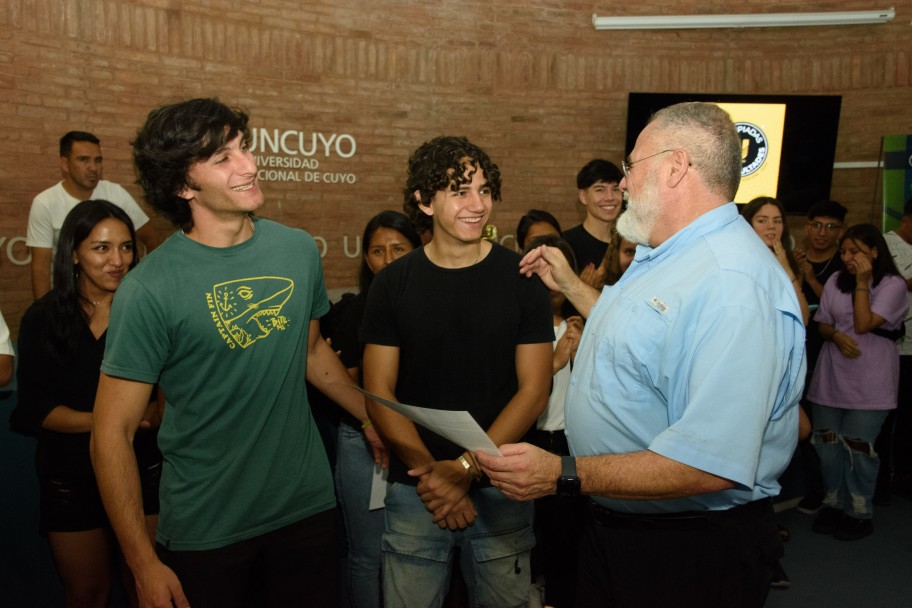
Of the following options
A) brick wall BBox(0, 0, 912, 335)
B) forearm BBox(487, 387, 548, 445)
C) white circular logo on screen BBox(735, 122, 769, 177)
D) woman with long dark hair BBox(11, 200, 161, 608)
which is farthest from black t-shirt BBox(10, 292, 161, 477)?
white circular logo on screen BBox(735, 122, 769, 177)

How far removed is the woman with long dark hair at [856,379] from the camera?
4.55 metres

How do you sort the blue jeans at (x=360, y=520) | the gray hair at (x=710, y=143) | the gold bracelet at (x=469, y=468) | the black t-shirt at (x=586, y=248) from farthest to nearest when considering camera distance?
1. the black t-shirt at (x=586, y=248)
2. the blue jeans at (x=360, y=520)
3. the gold bracelet at (x=469, y=468)
4. the gray hair at (x=710, y=143)

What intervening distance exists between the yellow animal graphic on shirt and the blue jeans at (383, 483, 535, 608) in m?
0.76

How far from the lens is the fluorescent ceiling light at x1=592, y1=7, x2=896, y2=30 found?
767 cm

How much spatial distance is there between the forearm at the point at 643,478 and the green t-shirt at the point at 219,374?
2.98ft

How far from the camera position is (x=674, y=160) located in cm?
184

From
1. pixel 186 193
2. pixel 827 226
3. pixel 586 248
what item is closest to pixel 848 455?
pixel 827 226

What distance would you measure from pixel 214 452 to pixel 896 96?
27.1 feet

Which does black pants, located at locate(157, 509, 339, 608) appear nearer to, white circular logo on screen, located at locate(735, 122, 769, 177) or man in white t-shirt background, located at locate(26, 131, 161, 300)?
man in white t-shirt background, located at locate(26, 131, 161, 300)

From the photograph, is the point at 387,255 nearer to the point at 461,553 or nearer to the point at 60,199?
the point at 461,553

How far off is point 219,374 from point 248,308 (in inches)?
7.7

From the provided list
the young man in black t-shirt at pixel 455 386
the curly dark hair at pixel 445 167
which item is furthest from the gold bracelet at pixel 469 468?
the curly dark hair at pixel 445 167

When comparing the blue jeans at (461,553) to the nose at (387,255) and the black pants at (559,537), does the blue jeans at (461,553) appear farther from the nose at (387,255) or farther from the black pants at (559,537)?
the nose at (387,255)

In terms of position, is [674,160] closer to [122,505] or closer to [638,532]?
[638,532]
